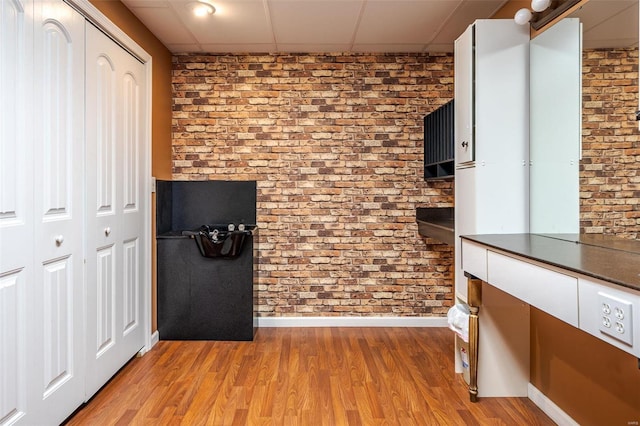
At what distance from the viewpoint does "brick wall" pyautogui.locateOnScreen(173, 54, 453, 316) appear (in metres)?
4.08

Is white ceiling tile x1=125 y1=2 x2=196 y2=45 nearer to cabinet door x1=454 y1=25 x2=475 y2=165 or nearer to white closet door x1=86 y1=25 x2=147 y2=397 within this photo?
white closet door x1=86 y1=25 x2=147 y2=397

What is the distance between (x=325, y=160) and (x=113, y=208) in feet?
6.28

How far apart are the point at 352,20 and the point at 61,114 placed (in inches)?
83.2

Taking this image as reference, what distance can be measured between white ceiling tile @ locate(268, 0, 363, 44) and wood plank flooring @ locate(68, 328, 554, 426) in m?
2.53

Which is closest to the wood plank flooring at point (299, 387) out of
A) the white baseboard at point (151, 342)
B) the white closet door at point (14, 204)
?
the white baseboard at point (151, 342)

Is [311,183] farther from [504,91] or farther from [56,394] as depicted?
[56,394]

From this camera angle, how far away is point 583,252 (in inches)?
71.0

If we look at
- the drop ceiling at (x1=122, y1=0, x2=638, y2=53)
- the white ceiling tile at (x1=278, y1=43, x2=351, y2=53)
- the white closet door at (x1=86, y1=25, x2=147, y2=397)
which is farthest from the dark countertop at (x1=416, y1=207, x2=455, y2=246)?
the white closet door at (x1=86, y1=25, x2=147, y2=397)

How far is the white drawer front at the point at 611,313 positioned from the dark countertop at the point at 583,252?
0.03 metres

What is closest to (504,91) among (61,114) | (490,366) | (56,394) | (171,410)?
(490,366)

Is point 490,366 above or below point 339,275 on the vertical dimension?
below

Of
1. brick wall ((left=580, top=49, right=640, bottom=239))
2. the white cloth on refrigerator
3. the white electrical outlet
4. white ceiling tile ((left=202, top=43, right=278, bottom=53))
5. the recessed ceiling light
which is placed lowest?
the white cloth on refrigerator

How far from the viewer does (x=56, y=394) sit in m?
2.21

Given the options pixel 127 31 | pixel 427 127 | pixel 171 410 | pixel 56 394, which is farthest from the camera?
pixel 427 127
